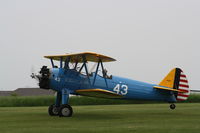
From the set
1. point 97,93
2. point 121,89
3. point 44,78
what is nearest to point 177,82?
point 121,89

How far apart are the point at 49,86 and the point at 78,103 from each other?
1827cm

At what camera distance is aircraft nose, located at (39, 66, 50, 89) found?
583 inches

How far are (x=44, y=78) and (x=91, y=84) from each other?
2.23 meters

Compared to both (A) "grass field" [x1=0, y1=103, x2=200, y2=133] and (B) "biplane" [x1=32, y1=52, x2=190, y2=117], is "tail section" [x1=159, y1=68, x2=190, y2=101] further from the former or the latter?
(A) "grass field" [x1=0, y1=103, x2=200, y2=133]

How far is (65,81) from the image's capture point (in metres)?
15.2

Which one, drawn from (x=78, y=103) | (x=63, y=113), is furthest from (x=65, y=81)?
(x=78, y=103)

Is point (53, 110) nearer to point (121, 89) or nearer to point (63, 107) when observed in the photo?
point (63, 107)

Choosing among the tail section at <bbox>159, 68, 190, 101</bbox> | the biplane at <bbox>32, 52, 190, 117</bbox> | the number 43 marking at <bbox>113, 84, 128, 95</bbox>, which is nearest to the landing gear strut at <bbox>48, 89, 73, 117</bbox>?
the biplane at <bbox>32, 52, 190, 117</bbox>

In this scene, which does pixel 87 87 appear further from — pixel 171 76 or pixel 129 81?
pixel 171 76

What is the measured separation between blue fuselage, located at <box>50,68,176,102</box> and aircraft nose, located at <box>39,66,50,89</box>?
17 cm

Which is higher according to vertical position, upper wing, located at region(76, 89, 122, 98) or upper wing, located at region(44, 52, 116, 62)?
upper wing, located at region(44, 52, 116, 62)

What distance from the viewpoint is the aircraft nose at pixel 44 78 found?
48.6ft

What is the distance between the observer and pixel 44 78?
48.6ft

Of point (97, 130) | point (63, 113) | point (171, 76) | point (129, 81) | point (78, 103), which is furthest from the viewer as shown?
point (78, 103)
